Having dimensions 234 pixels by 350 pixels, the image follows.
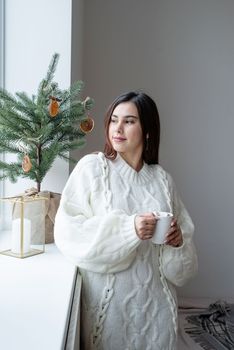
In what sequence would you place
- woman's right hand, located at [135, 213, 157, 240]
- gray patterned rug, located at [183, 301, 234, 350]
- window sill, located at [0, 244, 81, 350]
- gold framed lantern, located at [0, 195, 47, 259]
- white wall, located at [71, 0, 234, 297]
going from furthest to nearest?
white wall, located at [71, 0, 234, 297] < gray patterned rug, located at [183, 301, 234, 350] < gold framed lantern, located at [0, 195, 47, 259] < woman's right hand, located at [135, 213, 157, 240] < window sill, located at [0, 244, 81, 350]

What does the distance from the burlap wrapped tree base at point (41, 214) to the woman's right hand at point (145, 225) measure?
413mm

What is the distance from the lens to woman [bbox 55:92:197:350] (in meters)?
1.01

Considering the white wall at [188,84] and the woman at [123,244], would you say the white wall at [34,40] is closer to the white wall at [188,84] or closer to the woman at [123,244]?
the woman at [123,244]

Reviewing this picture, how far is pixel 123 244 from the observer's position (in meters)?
0.99

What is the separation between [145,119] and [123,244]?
14.1 inches

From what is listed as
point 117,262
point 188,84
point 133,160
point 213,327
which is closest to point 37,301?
point 117,262

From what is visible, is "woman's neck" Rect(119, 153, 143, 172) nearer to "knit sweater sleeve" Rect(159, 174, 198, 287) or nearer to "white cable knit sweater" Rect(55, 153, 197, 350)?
"white cable knit sweater" Rect(55, 153, 197, 350)

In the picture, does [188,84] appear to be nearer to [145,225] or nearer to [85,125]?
[85,125]

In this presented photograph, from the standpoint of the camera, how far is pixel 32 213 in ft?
4.14

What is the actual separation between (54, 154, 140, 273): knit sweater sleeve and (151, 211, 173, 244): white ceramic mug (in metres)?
0.05

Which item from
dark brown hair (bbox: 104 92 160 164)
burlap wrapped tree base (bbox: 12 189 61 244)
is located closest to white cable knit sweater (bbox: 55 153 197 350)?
dark brown hair (bbox: 104 92 160 164)

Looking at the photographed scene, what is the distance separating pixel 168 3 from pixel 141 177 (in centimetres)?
150

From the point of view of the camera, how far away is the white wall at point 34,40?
1453 mm

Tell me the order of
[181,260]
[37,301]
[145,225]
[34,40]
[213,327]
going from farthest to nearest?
[213,327] < [34,40] < [181,260] < [145,225] < [37,301]
